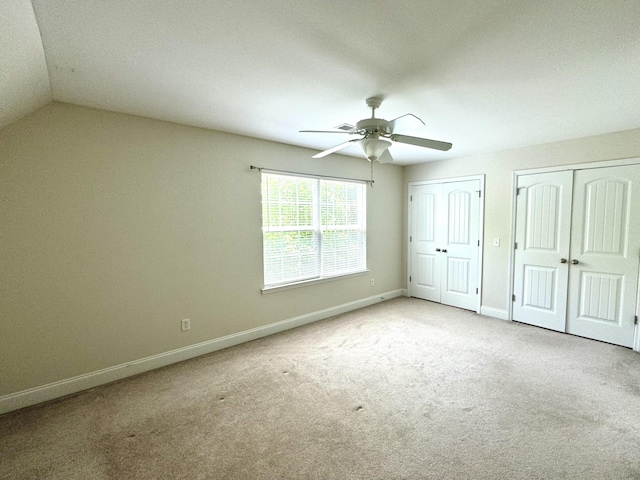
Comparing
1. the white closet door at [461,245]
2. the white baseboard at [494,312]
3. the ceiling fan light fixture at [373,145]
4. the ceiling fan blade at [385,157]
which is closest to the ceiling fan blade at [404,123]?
the ceiling fan light fixture at [373,145]

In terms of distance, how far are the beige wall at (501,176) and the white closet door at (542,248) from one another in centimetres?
15

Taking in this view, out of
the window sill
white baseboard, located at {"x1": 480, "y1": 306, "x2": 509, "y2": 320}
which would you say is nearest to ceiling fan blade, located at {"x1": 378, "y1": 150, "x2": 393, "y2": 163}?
the window sill

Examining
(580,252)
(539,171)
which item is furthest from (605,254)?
(539,171)

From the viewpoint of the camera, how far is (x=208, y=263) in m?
3.13

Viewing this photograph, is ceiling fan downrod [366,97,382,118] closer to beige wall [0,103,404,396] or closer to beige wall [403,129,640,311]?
beige wall [0,103,404,396]

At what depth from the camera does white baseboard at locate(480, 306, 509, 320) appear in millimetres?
4137

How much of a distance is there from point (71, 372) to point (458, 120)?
Result: 4203 millimetres

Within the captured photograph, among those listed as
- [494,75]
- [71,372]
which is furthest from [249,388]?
[494,75]

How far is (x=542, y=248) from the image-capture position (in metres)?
3.77

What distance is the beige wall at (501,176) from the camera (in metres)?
3.52

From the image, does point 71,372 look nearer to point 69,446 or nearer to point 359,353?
point 69,446

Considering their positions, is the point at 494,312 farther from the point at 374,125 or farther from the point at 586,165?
the point at 374,125

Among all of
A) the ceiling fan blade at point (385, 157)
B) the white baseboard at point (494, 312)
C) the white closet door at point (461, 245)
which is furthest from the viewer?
the white closet door at point (461, 245)

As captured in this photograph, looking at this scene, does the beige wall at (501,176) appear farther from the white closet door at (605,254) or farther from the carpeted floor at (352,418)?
the carpeted floor at (352,418)
